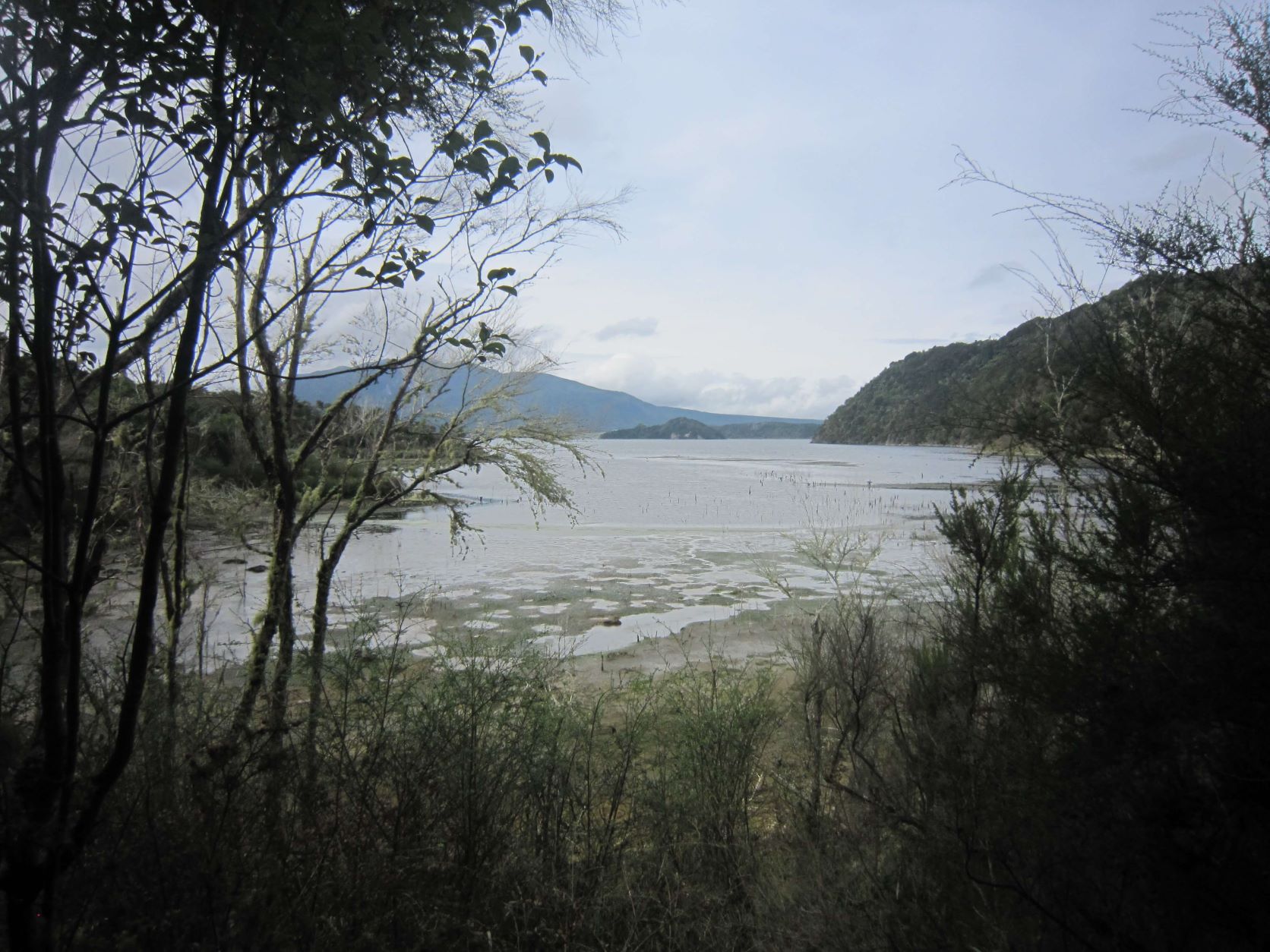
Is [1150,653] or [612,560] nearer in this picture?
[1150,653]

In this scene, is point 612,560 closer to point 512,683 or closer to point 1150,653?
point 512,683

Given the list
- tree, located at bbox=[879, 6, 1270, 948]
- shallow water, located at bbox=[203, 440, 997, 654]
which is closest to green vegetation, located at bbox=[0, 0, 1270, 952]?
tree, located at bbox=[879, 6, 1270, 948]

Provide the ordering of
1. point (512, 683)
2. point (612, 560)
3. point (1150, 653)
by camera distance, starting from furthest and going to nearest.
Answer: point (612, 560)
point (512, 683)
point (1150, 653)

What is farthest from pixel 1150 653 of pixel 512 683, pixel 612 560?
pixel 612 560

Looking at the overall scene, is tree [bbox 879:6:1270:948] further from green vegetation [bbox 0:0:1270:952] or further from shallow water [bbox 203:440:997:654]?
shallow water [bbox 203:440:997:654]

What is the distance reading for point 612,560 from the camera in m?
21.8

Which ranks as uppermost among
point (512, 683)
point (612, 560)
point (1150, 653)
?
point (1150, 653)

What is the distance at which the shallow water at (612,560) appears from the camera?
14.7 metres

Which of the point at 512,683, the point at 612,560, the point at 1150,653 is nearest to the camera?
the point at 1150,653

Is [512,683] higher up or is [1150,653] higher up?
[1150,653]

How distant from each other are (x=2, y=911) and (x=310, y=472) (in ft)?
68.8

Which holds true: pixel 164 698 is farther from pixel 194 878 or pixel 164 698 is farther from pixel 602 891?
pixel 602 891

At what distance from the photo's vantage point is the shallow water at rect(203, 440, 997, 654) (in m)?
14.7

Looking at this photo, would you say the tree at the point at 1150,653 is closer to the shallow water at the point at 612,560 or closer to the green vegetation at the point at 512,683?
the green vegetation at the point at 512,683
